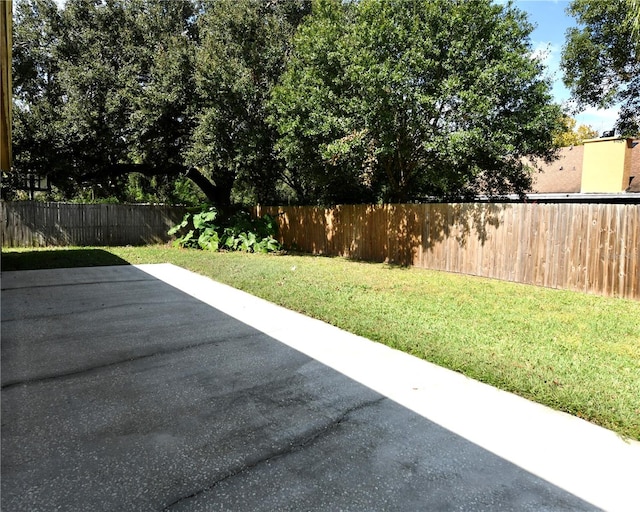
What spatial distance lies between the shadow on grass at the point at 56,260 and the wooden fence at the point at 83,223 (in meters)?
2.00

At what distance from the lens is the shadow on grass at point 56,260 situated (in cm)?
866

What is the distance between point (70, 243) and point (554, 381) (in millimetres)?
14164

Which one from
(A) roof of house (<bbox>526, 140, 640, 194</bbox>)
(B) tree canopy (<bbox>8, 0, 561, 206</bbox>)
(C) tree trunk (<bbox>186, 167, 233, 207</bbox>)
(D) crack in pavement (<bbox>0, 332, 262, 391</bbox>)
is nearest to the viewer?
(D) crack in pavement (<bbox>0, 332, 262, 391</bbox>)

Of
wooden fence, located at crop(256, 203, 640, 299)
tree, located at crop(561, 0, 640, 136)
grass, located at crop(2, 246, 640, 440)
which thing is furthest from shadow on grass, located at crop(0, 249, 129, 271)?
tree, located at crop(561, 0, 640, 136)

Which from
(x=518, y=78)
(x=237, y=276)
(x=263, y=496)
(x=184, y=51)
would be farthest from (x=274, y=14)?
(x=263, y=496)

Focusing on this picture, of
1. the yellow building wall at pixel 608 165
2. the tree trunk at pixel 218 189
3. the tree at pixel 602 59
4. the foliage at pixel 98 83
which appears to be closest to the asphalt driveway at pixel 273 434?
the foliage at pixel 98 83

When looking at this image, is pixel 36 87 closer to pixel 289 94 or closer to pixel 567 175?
pixel 289 94

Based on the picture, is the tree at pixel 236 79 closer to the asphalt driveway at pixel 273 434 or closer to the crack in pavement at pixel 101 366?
the crack in pavement at pixel 101 366

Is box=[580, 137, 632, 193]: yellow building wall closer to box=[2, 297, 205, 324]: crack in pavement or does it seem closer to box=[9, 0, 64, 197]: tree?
box=[2, 297, 205, 324]: crack in pavement

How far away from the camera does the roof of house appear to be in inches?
549

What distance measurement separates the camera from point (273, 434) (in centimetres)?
237

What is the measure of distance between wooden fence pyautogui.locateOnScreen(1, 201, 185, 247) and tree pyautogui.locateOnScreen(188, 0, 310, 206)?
4.03 m

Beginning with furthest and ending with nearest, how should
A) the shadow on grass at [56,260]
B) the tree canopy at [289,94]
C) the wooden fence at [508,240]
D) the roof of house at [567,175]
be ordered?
the roof of house at [567,175]
the shadow on grass at [56,260]
the tree canopy at [289,94]
the wooden fence at [508,240]

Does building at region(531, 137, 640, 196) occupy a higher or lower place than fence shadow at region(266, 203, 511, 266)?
higher
